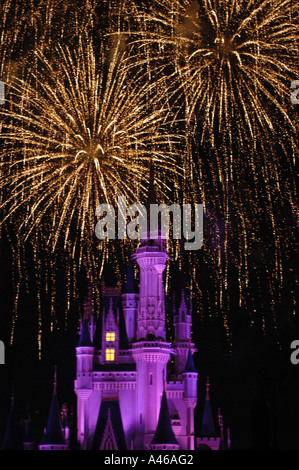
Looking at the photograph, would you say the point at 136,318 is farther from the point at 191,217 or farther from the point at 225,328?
the point at 191,217

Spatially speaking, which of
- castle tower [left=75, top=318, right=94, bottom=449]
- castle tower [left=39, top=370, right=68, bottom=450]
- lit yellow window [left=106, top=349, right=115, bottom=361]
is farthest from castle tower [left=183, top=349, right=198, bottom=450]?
castle tower [left=39, top=370, right=68, bottom=450]

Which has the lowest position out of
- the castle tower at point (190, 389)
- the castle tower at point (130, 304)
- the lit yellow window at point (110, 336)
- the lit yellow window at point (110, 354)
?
the castle tower at point (190, 389)

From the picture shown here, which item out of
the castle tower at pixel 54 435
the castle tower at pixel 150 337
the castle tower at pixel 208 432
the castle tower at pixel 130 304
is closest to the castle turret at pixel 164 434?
the castle tower at pixel 150 337

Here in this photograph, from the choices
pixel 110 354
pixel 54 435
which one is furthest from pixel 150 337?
pixel 54 435

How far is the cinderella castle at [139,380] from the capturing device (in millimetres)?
87562

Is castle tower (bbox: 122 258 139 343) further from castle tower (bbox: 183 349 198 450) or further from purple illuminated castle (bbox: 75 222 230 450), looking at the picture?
castle tower (bbox: 183 349 198 450)

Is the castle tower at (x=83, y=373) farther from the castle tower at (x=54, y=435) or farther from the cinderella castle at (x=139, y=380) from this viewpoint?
the castle tower at (x=54, y=435)

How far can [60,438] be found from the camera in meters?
82.9

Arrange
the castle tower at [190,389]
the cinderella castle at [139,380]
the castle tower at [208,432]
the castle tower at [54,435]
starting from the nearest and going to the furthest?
1. the castle tower at [54,435]
2. the cinderella castle at [139,380]
3. the castle tower at [208,432]
4. the castle tower at [190,389]

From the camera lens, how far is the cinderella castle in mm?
87562

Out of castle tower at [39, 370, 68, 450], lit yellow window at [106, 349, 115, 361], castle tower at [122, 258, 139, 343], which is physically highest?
castle tower at [122, 258, 139, 343]

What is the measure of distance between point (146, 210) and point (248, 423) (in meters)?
22.0
